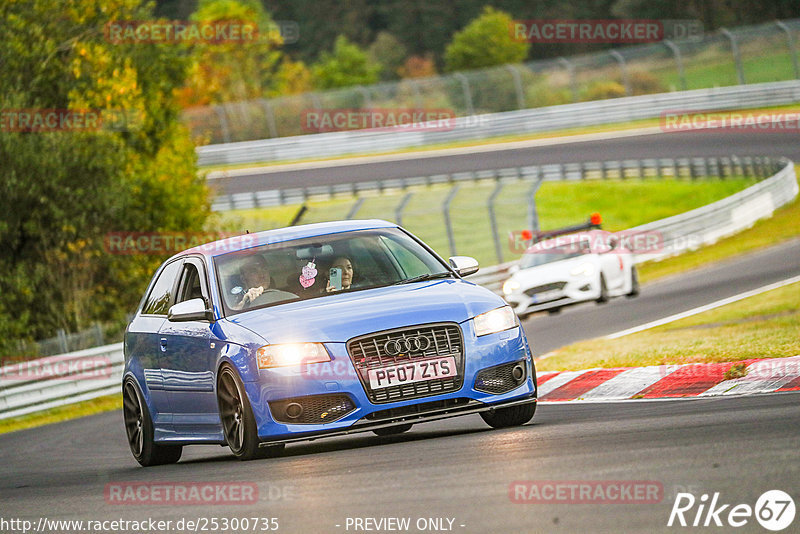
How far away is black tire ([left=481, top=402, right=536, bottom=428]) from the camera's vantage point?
29.7 feet

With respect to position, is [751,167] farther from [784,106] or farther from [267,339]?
[267,339]

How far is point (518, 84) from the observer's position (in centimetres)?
5222

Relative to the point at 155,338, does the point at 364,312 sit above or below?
above

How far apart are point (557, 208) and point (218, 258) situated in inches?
1256

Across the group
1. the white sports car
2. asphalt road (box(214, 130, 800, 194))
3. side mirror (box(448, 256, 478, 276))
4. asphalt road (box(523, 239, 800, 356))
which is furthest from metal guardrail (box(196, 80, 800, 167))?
side mirror (box(448, 256, 478, 276))

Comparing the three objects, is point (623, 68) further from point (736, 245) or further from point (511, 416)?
point (511, 416)

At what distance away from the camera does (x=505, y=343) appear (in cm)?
871

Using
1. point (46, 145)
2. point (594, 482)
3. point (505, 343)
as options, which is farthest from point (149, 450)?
point (46, 145)

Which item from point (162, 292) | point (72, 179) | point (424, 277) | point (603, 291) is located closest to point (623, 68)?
point (603, 291)

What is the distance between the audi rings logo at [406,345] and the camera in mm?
8367

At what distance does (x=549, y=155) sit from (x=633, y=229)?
55.6 ft

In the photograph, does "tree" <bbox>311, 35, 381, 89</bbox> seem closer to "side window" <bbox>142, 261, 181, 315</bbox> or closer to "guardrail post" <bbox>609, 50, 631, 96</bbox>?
"guardrail post" <bbox>609, 50, 631, 96</bbox>

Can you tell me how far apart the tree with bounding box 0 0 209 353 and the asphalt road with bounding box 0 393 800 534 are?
1552 cm

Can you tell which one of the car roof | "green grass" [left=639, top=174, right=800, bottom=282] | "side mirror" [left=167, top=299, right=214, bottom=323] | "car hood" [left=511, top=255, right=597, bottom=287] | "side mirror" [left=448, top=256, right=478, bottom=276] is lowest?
"green grass" [left=639, top=174, right=800, bottom=282]
